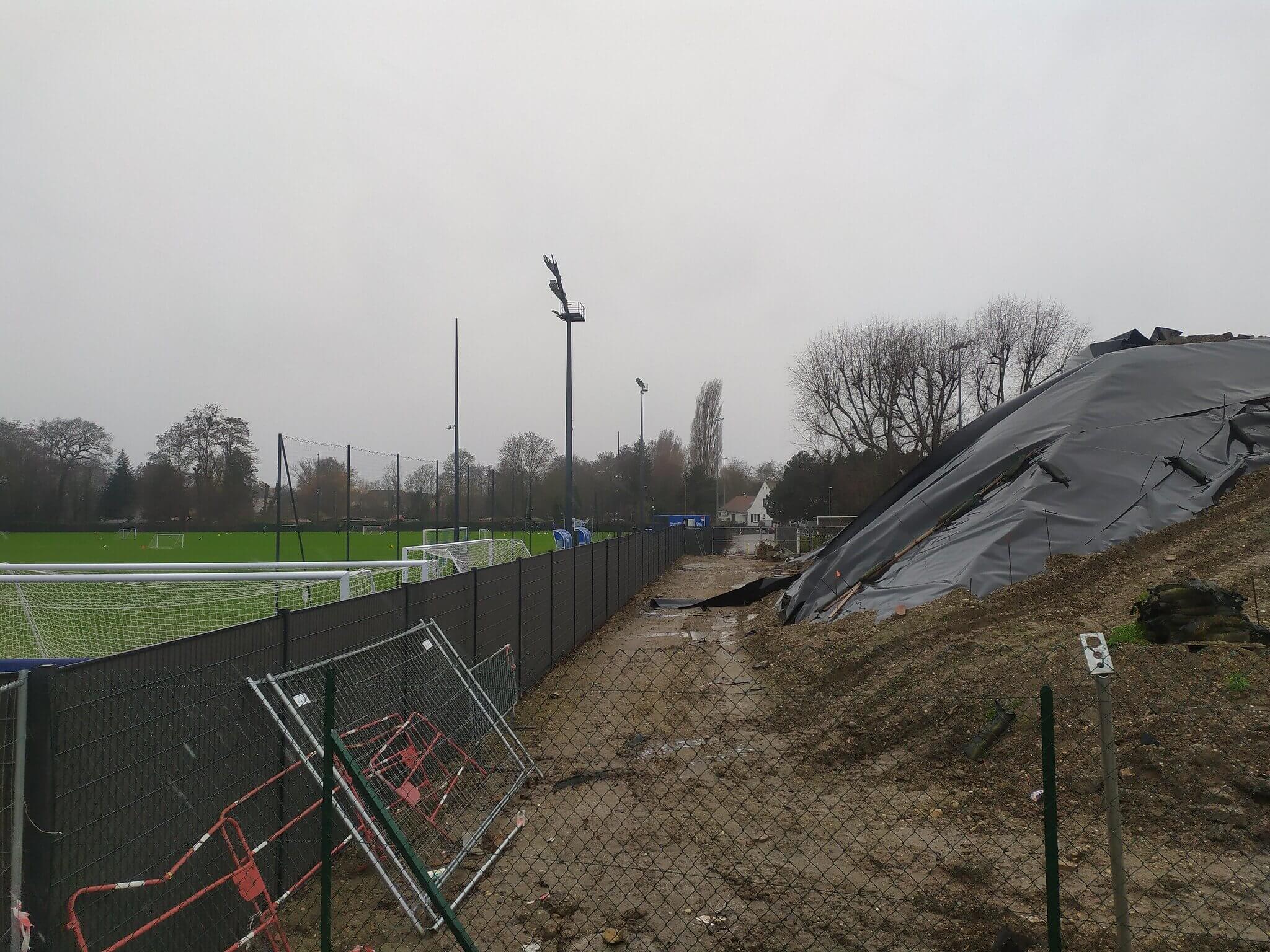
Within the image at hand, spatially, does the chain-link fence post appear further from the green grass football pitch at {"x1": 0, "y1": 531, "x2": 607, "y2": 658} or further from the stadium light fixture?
the stadium light fixture

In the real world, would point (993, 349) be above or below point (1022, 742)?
above

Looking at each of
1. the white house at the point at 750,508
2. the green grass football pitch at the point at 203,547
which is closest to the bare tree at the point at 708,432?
the white house at the point at 750,508

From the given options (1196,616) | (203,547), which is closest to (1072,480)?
(1196,616)

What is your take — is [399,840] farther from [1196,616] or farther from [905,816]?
[1196,616]

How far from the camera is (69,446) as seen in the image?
85.7 feet

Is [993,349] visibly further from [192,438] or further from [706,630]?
[192,438]

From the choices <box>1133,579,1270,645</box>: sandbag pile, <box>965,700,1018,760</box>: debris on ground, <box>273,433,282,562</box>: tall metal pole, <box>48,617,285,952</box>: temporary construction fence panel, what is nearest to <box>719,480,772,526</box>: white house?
<box>273,433,282,562</box>: tall metal pole

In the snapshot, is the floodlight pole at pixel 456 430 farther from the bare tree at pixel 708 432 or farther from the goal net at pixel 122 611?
the bare tree at pixel 708 432

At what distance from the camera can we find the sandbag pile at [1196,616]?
7078mm

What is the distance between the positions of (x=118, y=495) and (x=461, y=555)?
544 inches

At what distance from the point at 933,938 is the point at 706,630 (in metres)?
11.3

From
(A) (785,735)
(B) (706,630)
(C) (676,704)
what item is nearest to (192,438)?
(B) (706,630)

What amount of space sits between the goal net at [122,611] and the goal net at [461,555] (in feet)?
2.18

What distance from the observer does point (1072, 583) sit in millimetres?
10188
